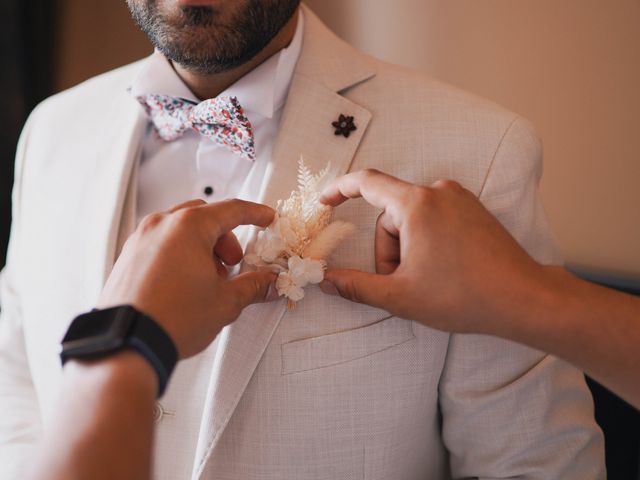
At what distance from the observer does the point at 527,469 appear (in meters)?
1.07

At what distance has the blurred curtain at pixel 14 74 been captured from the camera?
7.11ft

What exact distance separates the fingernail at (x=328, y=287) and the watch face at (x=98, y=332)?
1.09 ft

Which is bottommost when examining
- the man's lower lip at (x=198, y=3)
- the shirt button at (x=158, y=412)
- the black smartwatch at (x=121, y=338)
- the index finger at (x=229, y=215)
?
the shirt button at (x=158, y=412)

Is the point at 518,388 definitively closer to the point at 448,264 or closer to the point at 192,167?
the point at 448,264

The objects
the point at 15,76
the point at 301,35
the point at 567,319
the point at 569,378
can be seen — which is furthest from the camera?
the point at 15,76

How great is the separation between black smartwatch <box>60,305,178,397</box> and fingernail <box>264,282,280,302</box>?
0.76 ft

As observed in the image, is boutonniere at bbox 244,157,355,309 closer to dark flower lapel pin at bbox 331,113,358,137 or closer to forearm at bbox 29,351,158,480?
dark flower lapel pin at bbox 331,113,358,137

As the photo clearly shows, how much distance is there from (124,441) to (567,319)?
582 mm

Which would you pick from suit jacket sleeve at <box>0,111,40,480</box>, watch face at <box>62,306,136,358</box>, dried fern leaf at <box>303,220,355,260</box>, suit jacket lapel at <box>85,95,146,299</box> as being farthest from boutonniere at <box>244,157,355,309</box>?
suit jacket sleeve at <box>0,111,40,480</box>

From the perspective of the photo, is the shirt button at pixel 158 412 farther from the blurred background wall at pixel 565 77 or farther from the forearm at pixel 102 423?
the blurred background wall at pixel 565 77

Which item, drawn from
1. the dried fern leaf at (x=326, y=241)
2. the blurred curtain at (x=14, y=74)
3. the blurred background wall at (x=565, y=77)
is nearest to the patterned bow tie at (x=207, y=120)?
the dried fern leaf at (x=326, y=241)

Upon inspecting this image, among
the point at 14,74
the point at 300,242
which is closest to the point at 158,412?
the point at 300,242

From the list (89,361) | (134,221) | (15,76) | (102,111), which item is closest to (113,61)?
(15,76)

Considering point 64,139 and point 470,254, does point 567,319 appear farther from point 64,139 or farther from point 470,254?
point 64,139
